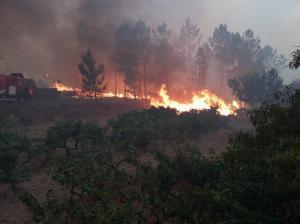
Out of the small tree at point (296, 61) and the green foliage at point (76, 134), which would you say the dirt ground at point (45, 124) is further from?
the small tree at point (296, 61)

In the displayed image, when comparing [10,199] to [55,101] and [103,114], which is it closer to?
[103,114]

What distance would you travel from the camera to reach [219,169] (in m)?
11.5

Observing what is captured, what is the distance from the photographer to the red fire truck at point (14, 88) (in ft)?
133

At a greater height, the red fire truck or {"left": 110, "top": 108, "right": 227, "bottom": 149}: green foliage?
the red fire truck

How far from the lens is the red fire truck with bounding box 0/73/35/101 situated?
40656mm

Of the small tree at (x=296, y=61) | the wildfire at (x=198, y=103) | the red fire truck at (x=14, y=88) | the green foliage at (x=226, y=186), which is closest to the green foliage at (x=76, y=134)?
the green foliage at (x=226, y=186)

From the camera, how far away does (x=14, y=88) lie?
4159cm

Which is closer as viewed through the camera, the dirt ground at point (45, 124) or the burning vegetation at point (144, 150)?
the burning vegetation at point (144, 150)


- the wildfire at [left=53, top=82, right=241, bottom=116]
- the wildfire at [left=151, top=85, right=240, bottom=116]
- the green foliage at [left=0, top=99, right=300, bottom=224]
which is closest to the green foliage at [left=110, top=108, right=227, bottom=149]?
the green foliage at [left=0, top=99, right=300, bottom=224]

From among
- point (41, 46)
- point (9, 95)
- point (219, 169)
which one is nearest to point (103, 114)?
point (9, 95)

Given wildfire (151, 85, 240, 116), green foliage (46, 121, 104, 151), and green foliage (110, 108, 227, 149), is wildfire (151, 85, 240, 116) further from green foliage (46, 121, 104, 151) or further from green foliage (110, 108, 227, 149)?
green foliage (46, 121, 104, 151)

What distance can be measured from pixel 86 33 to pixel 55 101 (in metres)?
25.8

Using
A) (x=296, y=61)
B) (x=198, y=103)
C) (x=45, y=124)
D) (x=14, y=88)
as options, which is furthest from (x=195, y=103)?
(x=296, y=61)

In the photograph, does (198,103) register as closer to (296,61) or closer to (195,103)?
(195,103)
